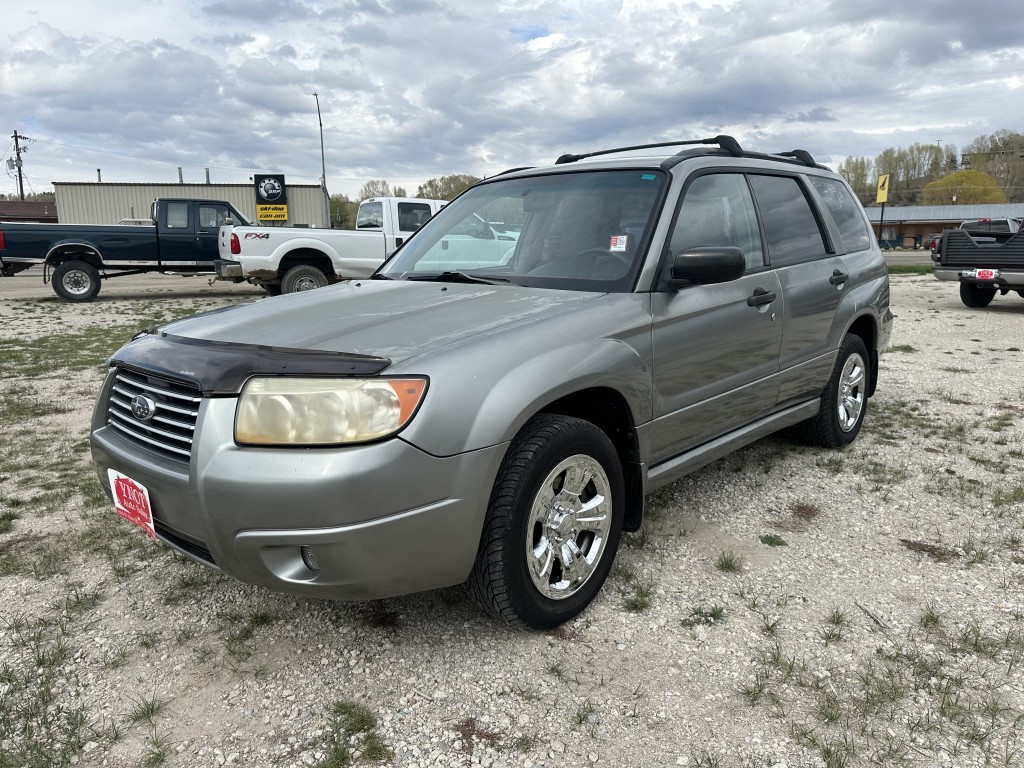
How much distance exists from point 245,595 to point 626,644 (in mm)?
1510

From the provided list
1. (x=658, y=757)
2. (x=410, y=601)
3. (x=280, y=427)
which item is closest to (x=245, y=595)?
(x=410, y=601)

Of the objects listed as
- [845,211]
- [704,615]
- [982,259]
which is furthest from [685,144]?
[982,259]

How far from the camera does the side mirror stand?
2.93 meters

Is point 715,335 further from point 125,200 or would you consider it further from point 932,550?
point 125,200

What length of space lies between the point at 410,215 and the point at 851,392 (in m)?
Result: 10.5

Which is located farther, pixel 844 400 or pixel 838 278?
pixel 844 400

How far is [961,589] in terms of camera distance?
2.99 metres

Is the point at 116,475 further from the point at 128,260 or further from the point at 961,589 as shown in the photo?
the point at 128,260

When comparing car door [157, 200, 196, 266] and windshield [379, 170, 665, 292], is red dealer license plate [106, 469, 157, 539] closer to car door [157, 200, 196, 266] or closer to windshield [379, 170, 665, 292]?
windshield [379, 170, 665, 292]

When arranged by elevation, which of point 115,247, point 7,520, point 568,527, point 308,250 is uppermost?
point 115,247

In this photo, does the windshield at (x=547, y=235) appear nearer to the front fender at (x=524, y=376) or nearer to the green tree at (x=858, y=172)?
the front fender at (x=524, y=376)

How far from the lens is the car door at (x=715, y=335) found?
10.1ft

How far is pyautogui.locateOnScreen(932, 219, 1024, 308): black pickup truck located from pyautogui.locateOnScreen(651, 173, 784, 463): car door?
9.57 metres

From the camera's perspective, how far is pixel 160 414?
246 cm
